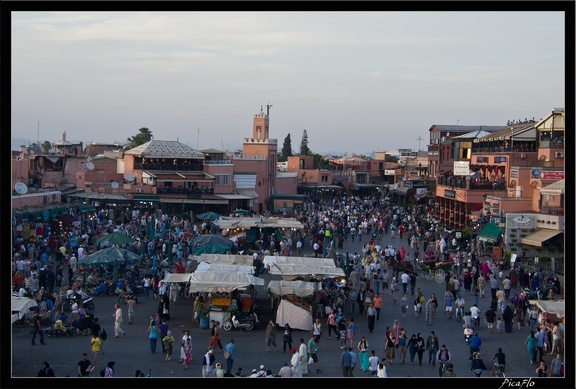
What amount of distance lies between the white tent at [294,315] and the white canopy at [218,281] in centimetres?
94

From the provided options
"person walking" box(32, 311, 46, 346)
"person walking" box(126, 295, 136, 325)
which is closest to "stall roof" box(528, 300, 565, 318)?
"person walking" box(126, 295, 136, 325)

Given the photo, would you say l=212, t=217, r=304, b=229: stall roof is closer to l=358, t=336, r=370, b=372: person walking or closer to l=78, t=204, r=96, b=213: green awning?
l=78, t=204, r=96, b=213: green awning

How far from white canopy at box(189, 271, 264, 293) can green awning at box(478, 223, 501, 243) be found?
14652 mm

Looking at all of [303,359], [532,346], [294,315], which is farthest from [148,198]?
[532,346]

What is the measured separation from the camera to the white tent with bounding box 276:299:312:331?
19609 mm

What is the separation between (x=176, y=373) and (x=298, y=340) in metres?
3.72

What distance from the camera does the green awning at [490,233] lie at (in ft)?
107

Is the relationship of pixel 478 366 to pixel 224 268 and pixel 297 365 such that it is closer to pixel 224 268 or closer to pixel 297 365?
pixel 297 365

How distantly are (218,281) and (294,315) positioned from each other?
6.08 feet
